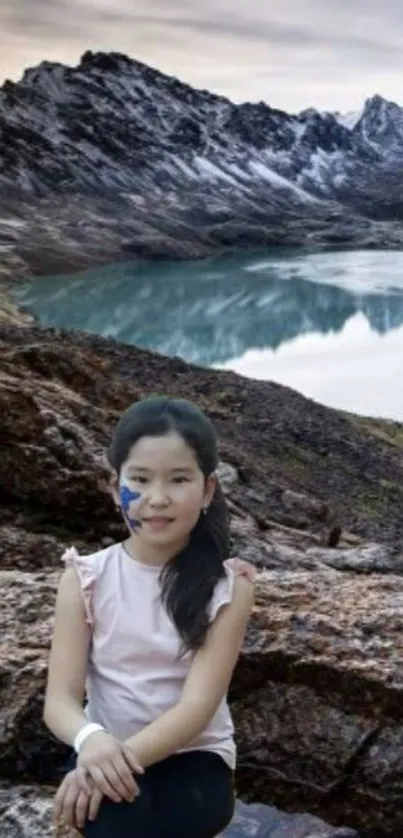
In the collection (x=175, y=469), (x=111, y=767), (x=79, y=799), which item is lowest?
(x=79, y=799)

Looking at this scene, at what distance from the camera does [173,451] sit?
3.64 m

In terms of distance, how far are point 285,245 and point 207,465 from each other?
6321 inches

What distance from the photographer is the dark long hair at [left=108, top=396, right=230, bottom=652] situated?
11.7 ft

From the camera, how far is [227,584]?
365 centimetres

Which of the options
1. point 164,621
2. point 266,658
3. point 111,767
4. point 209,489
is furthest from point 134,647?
point 266,658

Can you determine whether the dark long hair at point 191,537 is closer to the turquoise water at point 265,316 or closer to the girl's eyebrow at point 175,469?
the girl's eyebrow at point 175,469

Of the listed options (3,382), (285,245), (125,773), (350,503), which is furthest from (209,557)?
(285,245)

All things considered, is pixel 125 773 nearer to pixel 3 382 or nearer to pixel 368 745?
pixel 368 745

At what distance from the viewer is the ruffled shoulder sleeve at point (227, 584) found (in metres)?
3.60

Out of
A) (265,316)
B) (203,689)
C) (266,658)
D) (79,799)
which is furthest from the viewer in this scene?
(265,316)

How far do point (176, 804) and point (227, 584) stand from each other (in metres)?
0.75

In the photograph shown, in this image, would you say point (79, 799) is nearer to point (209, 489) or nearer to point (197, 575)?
point (197, 575)

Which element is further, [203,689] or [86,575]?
[86,575]

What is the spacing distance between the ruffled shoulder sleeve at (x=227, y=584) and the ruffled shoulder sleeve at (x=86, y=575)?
438mm
